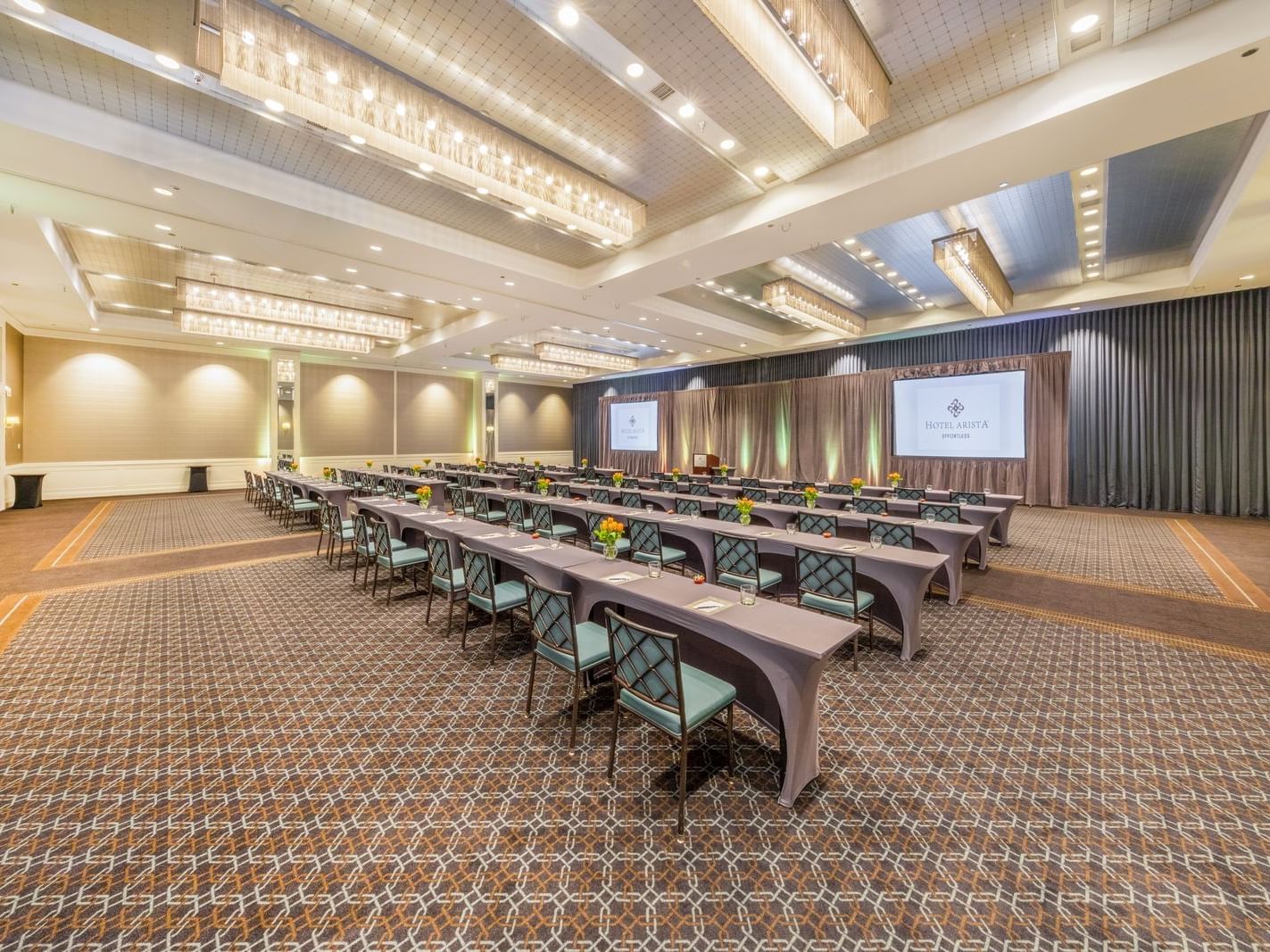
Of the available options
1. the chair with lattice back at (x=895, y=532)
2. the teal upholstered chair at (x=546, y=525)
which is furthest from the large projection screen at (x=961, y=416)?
the teal upholstered chair at (x=546, y=525)

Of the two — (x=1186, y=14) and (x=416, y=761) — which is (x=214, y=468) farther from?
(x=1186, y=14)

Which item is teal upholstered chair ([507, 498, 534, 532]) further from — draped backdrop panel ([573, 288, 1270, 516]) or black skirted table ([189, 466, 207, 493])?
black skirted table ([189, 466, 207, 493])

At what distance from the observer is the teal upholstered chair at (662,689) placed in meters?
2.12

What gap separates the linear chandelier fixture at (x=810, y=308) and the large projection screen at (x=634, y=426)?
8.45 m

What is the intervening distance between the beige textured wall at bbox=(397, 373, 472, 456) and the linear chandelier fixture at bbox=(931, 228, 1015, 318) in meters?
16.5

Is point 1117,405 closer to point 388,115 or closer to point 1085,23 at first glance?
point 1085,23

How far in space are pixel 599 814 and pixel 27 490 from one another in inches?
633

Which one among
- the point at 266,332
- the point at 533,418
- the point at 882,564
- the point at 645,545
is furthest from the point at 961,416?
the point at 266,332

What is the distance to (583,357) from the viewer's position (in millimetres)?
15102

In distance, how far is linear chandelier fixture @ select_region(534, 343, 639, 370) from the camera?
13.7 meters

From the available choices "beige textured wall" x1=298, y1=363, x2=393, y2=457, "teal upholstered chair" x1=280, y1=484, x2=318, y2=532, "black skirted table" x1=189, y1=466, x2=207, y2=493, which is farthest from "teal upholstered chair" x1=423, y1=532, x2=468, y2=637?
"black skirted table" x1=189, y1=466, x2=207, y2=493

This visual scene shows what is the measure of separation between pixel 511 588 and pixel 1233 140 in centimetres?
851

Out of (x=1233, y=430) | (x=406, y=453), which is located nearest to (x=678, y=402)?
(x=406, y=453)

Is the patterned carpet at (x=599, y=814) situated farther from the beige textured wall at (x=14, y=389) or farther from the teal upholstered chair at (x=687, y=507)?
the beige textured wall at (x=14, y=389)
